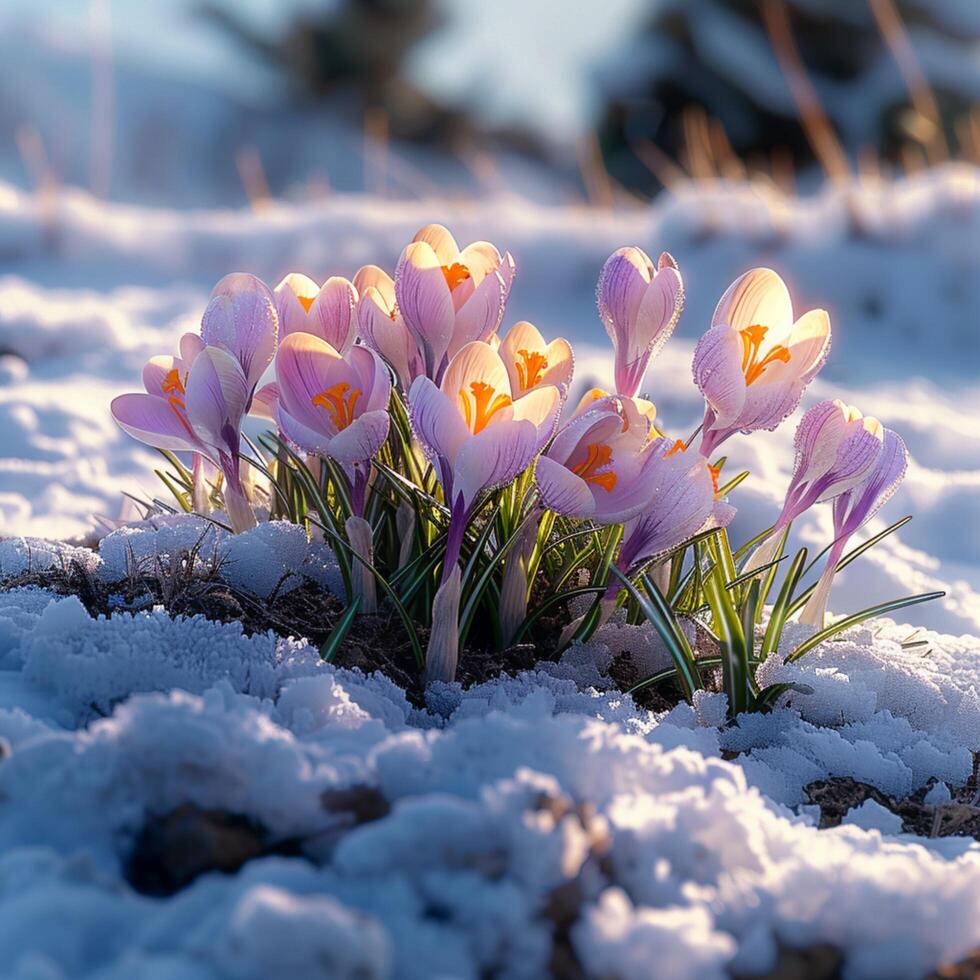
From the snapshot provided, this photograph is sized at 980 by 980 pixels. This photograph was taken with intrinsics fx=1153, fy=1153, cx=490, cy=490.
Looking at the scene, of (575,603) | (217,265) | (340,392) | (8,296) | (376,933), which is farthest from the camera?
(217,265)

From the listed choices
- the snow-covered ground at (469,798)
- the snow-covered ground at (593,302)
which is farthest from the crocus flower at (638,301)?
the snow-covered ground at (593,302)

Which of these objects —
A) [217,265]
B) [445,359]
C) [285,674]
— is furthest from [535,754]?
[217,265]

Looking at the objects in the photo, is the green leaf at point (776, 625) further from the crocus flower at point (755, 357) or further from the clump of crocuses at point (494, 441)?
the crocus flower at point (755, 357)

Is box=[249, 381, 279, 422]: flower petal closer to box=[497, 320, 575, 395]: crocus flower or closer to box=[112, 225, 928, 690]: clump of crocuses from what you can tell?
box=[112, 225, 928, 690]: clump of crocuses

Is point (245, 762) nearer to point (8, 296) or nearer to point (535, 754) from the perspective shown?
point (535, 754)

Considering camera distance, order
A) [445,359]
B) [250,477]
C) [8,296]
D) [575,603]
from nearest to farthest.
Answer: [445,359]
[575,603]
[250,477]
[8,296]

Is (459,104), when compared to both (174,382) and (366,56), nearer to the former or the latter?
(366,56)

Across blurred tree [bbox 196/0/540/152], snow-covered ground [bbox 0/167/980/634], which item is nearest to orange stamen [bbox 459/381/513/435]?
snow-covered ground [bbox 0/167/980/634]
